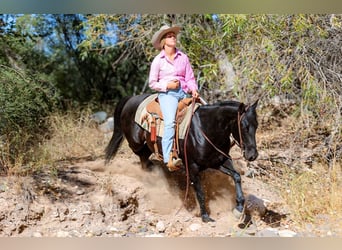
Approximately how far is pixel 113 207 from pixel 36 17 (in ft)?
12.2

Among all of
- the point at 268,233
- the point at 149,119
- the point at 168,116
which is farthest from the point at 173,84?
the point at 268,233

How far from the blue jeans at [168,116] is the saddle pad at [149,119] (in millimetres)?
81

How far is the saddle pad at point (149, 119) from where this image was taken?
11.0 ft

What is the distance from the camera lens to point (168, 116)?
130 inches

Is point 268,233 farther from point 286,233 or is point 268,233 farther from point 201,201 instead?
point 201,201

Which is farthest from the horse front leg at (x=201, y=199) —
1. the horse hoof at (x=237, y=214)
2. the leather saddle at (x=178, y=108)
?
the leather saddle at (x=178, y=108)

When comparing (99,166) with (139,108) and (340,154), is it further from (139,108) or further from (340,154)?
(340,154)

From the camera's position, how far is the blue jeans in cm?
330

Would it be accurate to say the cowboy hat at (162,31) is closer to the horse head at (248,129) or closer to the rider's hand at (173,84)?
the rider's hand at (173,84)

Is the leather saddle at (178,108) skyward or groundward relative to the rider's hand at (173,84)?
groundward

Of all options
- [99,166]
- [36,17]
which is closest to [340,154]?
[99,166]

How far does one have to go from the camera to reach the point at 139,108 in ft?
12.1

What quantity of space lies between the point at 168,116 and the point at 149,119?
10.7 inches
